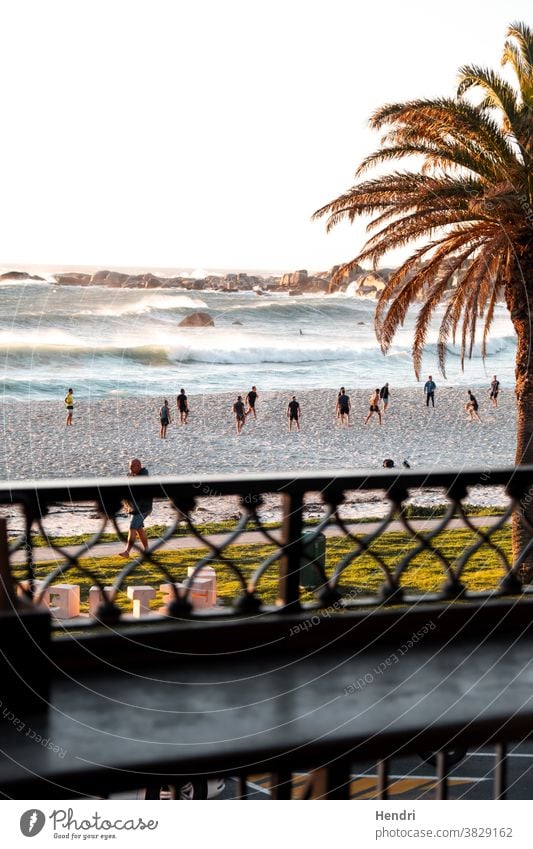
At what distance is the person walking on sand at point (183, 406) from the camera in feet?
21.9

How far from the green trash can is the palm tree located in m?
3.44


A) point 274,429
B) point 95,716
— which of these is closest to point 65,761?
point 95,716

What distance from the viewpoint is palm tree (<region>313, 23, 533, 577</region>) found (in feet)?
28.6

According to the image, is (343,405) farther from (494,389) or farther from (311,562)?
(494,389)

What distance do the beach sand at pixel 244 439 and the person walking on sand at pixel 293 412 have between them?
2.0 inches

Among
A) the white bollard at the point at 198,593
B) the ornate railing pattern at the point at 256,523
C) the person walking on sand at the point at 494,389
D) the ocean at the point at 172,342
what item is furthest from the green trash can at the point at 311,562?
the person walking on sand at the point at 494,389

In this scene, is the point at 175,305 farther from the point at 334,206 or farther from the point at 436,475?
the point at 334,206

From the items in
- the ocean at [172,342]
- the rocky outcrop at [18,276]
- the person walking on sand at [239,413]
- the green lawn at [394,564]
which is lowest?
the green lawn at [394,564]

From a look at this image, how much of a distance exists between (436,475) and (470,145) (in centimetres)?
→ 629

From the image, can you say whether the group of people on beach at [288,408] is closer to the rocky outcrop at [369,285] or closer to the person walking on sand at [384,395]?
the person walking on sand at [384,395]

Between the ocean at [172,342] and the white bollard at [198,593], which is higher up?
the ocean at [172,342]

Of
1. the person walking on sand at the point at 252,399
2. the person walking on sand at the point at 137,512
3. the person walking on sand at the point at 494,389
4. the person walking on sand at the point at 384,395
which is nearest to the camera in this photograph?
the person walking on sand at the point at 137,512

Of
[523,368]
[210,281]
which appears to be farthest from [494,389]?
[210,281]

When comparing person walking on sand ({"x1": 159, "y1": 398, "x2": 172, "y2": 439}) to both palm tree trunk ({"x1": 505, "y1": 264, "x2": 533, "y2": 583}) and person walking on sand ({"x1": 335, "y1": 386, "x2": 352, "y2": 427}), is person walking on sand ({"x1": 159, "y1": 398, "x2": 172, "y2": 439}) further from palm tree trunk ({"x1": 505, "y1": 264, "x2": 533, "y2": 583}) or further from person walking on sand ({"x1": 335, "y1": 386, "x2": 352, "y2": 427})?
palm tree trunk ({"x1": 505, "y1": 264, "x2": 533, "y2": 583})
